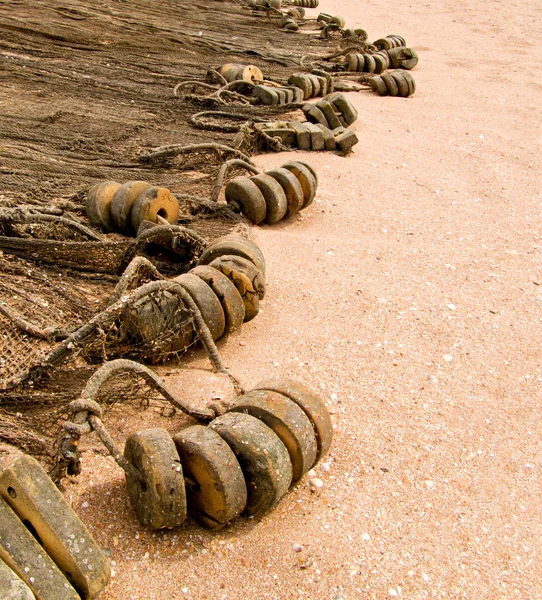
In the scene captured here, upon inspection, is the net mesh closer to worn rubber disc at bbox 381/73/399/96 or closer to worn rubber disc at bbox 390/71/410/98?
worn rubber disc at bbox 381/73/399/96

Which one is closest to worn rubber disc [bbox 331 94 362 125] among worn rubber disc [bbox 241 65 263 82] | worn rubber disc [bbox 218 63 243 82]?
worn rubber disc [bbox 241 65 263 82]

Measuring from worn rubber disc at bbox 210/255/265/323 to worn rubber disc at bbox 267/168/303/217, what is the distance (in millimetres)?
1250

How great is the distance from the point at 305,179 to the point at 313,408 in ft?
8.39

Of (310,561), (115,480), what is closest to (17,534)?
(115,480)

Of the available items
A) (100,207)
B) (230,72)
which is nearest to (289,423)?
(100,207)

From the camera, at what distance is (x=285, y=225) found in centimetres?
481

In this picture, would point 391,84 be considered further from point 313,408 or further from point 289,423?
point 289,423

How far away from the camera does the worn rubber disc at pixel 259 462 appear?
91.2 inches

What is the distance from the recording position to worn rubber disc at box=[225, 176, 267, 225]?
4.43 m

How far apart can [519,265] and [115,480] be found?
10.3 ft

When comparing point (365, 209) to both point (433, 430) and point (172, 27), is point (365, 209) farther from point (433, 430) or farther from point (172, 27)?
point (172, 27)

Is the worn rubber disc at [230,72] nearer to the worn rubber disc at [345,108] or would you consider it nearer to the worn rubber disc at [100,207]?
the worn rubber disc at [345,108]

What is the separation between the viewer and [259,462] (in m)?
2.32

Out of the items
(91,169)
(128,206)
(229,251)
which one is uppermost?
(229,251)
